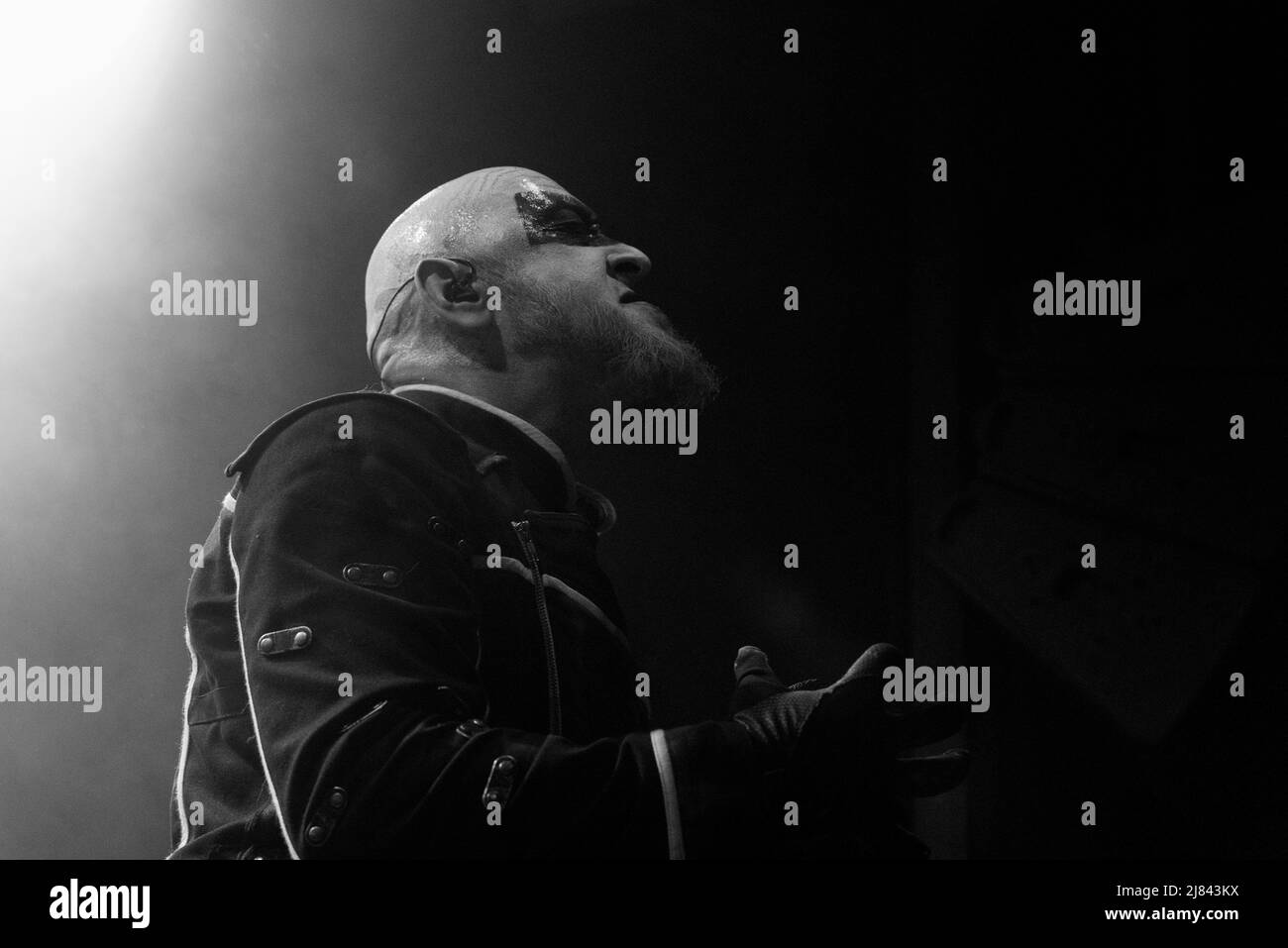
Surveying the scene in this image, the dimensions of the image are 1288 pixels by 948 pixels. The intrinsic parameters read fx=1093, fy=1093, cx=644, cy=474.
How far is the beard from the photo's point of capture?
166 cm

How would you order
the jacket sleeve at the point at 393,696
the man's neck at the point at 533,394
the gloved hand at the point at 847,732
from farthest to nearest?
the man's neck at the point at 533,394
the gloved hand at the point at 847,732
the jacket sleeve at the point at 393,696

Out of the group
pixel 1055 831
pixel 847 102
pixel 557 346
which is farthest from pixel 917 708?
pixel 847 102

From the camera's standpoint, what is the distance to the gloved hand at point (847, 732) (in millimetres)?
1527

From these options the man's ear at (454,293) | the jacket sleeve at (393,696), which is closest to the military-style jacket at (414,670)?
the jacket sleeve at (393,696)

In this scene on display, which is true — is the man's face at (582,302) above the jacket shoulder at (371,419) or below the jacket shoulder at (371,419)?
above

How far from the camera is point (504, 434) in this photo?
5.29ft

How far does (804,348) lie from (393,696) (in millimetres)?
824

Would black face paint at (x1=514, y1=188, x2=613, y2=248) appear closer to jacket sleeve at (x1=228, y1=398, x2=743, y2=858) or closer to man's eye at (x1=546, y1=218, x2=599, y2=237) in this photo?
man's eye at (x1=546, y1=218, x2=599, y2=237)

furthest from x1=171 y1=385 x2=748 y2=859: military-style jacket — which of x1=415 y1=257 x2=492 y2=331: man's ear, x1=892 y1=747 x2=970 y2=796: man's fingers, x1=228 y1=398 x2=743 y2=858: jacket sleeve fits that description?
x1=892 y1=747 x2=970 y2=796: man's fingers

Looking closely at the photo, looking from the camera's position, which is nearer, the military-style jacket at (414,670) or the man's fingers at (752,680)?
the military-style jacket at (414,670)

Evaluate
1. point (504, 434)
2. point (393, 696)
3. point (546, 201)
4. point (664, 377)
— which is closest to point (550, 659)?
point (393, 696)

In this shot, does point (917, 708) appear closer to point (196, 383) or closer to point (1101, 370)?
point (1101, 370)

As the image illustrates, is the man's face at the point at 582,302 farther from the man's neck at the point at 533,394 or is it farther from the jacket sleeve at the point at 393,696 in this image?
the jacket sleeve at the point at 393,696

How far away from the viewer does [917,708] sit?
168 cm
